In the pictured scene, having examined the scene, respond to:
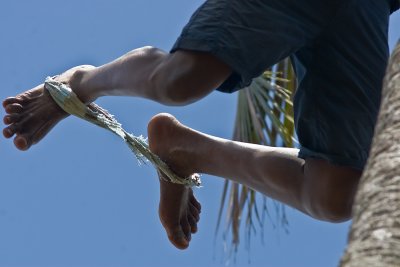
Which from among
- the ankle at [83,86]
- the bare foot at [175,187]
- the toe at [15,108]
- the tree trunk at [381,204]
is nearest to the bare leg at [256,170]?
the bare foot at [175,187]

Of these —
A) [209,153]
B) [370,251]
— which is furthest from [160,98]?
[370,251]

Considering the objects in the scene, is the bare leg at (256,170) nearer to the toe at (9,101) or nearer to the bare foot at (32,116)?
the bare foot at (32,116)

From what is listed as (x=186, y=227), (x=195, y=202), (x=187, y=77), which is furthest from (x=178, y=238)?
(x=187, y=77)

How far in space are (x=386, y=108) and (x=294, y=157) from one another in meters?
1.66

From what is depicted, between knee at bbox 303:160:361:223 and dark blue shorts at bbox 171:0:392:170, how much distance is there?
36mm

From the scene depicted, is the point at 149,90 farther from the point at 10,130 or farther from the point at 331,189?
the point at 10,130

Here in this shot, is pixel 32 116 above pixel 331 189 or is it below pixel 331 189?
above

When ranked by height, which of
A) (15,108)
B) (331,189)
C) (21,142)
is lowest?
(331,189)

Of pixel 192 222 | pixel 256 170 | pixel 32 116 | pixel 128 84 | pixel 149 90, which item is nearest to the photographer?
pixel 149 90

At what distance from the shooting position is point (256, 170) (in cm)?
315

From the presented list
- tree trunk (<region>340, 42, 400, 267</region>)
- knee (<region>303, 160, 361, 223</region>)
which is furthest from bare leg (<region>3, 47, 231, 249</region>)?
tree trunk (<region>340, 42, 400, 267</region>)

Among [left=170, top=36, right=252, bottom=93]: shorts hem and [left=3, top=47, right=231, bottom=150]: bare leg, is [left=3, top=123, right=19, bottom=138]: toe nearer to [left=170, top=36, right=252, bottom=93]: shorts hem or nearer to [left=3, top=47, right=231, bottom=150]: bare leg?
[left=3, top=47, right=231, bottom=150]: bare leg

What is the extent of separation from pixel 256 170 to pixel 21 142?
856mm

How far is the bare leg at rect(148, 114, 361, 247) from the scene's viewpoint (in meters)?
2.90
